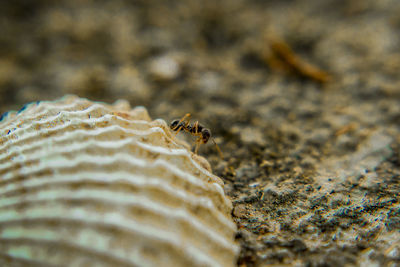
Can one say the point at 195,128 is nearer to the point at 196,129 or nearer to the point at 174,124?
the point at 196,129

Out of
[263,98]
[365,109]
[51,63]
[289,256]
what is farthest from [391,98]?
[51,63]

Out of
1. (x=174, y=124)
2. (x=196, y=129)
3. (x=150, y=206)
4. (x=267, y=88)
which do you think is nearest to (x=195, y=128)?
(x=196, y=129)

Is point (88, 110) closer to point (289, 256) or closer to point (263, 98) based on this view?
point (289, 256)

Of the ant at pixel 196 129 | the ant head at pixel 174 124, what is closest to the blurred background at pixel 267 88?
the ant at pixel 196 129

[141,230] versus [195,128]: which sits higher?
[195,128]

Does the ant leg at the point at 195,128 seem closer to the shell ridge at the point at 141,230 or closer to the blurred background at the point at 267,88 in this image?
the blurred background at the point at 267,88
